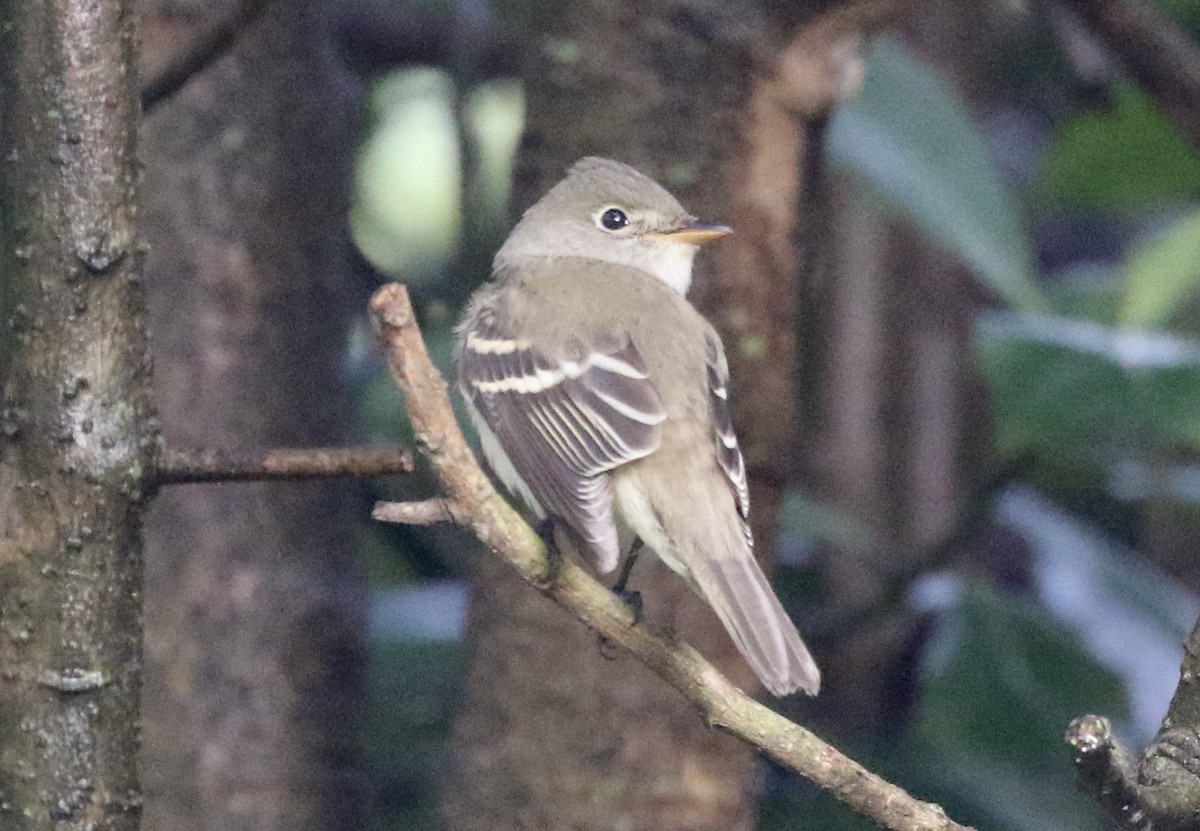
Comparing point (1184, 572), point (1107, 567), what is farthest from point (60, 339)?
point (1184, 572)

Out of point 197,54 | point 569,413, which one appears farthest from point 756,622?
point 197,54

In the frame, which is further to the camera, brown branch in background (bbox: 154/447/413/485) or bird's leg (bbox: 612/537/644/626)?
bird's leg (bbox: 612/537/644/626)

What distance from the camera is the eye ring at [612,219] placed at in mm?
2666

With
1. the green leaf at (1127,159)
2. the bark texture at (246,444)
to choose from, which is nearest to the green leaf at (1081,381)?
the green leaf at (1127,159)

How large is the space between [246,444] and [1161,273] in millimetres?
1507

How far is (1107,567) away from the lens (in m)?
2.89

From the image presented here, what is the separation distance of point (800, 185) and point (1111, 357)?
52 centimetres

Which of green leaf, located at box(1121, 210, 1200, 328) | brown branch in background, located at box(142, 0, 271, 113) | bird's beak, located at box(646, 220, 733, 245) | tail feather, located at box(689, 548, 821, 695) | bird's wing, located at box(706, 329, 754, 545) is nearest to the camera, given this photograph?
tail feather, located at box(689, 548, 821, 695)

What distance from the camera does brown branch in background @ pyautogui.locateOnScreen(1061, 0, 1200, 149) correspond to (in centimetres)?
261

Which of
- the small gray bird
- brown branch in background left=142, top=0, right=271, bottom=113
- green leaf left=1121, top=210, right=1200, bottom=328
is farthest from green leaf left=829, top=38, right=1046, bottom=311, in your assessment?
brown branch in background left=142, top=0, right=271, bottom=113

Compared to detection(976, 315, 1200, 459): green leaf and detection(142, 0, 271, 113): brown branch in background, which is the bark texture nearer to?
detection(142, 0, 271, 113): brown branch in background

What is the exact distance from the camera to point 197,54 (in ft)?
6.04

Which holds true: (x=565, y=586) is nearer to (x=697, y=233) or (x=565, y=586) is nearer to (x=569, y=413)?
(x=569, y=413)

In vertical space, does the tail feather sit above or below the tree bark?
below
